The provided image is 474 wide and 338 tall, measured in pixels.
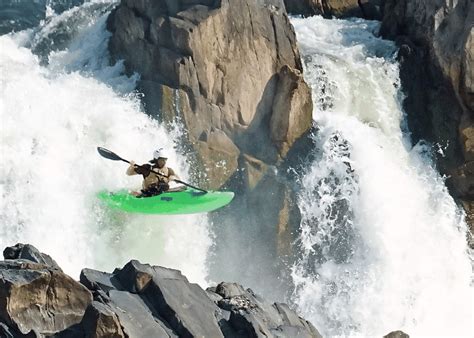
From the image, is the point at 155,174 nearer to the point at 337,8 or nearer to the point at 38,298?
the point at 38,298

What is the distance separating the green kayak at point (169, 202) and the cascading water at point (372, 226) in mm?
3234

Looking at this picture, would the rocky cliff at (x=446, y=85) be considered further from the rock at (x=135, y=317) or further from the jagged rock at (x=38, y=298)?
the jagged rock at (x=38, y=298)

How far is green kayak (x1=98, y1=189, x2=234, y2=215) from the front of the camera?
19.4m

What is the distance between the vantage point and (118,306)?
43.6ft

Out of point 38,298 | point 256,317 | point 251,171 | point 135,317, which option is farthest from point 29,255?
point 251,171

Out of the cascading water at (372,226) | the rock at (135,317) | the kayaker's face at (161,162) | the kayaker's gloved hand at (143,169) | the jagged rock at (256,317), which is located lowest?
the cascading water at (372,226)

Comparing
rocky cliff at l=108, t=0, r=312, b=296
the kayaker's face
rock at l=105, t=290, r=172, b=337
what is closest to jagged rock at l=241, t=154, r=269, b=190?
rocky cliff at l=108, t=0, r=312, b=296

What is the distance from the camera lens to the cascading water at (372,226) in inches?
872

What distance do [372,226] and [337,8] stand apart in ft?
27.8

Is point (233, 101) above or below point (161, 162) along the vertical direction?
below

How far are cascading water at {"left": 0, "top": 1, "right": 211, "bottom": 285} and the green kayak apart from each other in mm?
1376

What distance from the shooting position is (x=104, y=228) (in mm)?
21453

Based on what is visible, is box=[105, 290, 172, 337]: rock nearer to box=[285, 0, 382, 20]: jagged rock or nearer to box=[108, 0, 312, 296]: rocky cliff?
box=[108, 0, 312, 296]: rocky cliff

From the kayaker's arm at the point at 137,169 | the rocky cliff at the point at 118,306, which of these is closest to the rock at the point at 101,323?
the rocky cliff at the point at 118,306
